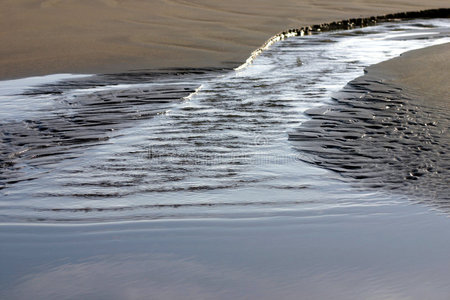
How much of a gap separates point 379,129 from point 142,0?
8714 millimetres

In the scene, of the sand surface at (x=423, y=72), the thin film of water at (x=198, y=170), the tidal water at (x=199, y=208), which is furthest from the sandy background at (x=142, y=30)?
the tidal water at (x=199, y=208)

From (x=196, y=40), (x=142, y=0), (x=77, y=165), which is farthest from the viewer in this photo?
(x=142, y=0)

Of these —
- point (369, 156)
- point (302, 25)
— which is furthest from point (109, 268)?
point (302, 25)

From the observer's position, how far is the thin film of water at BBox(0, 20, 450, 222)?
313 cm

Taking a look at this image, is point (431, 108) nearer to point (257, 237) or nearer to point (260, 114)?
point (260, 114)

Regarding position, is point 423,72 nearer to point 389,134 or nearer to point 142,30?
point 389,134

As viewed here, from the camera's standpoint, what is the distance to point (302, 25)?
1084 cm

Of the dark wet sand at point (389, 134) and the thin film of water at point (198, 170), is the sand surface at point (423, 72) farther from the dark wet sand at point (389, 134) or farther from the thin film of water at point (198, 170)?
the thin film of water at point (198, 170)

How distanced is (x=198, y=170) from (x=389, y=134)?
4.26 ft

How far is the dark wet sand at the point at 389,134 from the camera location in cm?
347

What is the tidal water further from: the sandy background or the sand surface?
the sandy background

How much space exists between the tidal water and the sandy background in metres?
1.80

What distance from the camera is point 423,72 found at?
6492mm

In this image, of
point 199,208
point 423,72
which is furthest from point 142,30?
point 199,208
